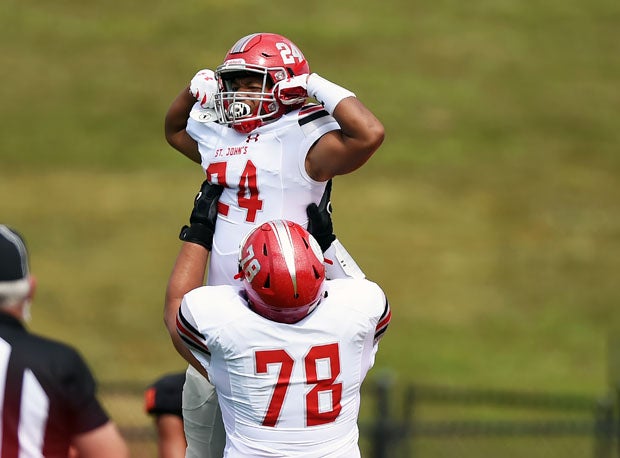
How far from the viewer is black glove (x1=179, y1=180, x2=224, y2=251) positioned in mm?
6801

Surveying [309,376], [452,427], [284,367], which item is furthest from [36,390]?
[452,427]

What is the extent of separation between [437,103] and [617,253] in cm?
845

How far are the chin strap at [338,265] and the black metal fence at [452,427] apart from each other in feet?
20.5

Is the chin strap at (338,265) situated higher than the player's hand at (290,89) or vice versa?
the player's hand at (290,89)

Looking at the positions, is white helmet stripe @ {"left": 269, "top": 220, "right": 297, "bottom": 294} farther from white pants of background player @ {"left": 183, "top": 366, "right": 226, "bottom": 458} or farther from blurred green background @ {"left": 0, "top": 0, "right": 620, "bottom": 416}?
blurred green background @ {"left": 0, "top": 0, "right": 620, "bottom": 416}

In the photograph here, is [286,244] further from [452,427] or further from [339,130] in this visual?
[452,427]

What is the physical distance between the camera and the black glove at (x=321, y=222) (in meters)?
6.69

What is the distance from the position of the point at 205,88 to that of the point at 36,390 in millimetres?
2272

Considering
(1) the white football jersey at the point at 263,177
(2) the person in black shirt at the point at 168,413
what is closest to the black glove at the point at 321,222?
(1) the white football jersey at the point at 263,177

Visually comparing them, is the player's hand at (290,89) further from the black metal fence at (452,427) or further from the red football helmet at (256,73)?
the black metal fence at (452,427)

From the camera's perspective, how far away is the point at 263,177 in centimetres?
660

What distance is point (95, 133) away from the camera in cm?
3170

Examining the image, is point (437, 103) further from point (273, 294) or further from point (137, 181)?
point (273, 294)

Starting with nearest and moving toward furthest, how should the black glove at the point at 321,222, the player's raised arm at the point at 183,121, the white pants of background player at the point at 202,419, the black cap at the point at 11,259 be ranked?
1. the black cap at the point at 11,259
2. the black glove at the point at 321,222
3. the white pants of background player at the point at 202,419
4. the player's raised arm at the point at 183,121
